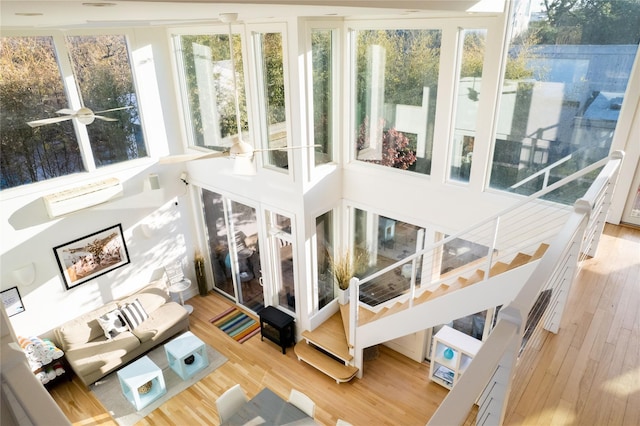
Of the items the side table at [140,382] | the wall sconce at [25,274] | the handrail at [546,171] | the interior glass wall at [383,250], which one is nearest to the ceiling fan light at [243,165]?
the interior glass wall at [383,250]

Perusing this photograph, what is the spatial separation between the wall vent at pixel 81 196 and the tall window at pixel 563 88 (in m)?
5.33

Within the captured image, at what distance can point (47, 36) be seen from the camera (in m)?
5.44

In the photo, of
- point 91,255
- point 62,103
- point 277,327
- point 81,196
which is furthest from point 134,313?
point 62,103

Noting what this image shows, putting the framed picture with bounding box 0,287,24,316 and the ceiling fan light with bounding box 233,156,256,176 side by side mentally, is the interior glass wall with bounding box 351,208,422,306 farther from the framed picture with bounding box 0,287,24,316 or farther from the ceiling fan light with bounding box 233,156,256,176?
the framed picture with bounding box 0,287,24,316

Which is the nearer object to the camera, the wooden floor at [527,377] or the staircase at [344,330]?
the wooden floor at [527,377]

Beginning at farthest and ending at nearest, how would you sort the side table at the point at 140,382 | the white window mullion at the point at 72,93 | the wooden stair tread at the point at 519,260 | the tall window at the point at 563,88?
the side table at the point at 140,382 → the white window mullion at the point at 72,93 → the wooden stair tread at the point at 519,260 → the tall window at the point at 563,88

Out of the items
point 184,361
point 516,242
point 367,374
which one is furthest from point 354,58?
point 184,361

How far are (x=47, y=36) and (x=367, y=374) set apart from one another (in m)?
6.33

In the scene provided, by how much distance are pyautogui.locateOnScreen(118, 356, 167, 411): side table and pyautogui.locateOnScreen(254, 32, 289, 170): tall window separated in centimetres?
338

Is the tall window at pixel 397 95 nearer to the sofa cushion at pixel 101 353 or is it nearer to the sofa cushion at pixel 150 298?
the sofa cushion at pixel 150 298

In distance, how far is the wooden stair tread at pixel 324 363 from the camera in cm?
604

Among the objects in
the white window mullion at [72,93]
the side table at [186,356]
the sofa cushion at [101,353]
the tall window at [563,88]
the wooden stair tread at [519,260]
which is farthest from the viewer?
the side table at [186,356]

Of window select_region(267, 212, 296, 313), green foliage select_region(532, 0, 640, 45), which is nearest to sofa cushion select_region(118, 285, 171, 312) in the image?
window select_region(267, 212, 296, 313)

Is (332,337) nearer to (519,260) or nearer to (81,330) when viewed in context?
(519,260)
